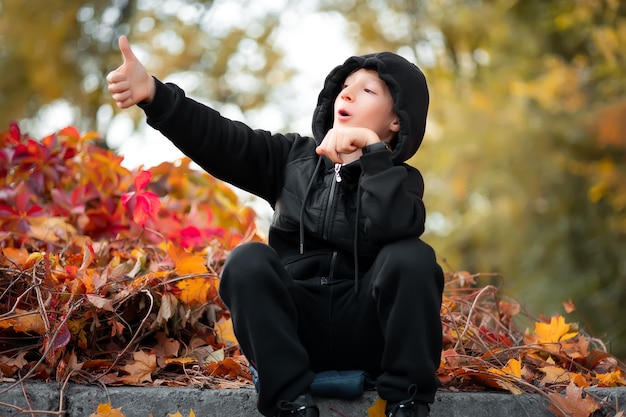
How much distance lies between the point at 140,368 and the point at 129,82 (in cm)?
79

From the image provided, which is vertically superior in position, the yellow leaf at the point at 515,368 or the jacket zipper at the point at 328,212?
the jacket zipper at the point at 328,212

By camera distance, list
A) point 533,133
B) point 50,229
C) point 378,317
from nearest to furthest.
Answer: point 378,317, point 50,229, point 533,133

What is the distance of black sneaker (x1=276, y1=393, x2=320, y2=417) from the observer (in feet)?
6.06

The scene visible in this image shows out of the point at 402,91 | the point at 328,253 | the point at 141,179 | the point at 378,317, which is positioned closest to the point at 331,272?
the point at 328,253

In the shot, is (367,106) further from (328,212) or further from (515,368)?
(515,368)

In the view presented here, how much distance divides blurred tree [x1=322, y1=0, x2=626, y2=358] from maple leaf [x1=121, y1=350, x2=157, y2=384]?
Result: 4.17m

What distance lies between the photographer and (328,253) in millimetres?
2092

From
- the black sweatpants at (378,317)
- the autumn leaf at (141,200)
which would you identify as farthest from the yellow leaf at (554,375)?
the autumn leaf at (141,200)

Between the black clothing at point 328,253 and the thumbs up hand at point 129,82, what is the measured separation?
0.05 metres

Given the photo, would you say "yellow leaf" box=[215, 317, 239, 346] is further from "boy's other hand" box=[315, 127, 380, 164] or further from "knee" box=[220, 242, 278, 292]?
"boy's other hand" box=[315, 127, 380, 164]

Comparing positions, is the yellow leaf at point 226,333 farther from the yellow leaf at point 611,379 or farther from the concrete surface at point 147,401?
the yellow leaf at point 611,379

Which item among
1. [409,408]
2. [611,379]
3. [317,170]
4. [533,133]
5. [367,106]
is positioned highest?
[367,106]

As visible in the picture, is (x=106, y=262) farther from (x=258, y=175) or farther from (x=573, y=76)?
(x=573, y=76)

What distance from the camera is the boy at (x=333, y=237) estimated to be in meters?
1.87
